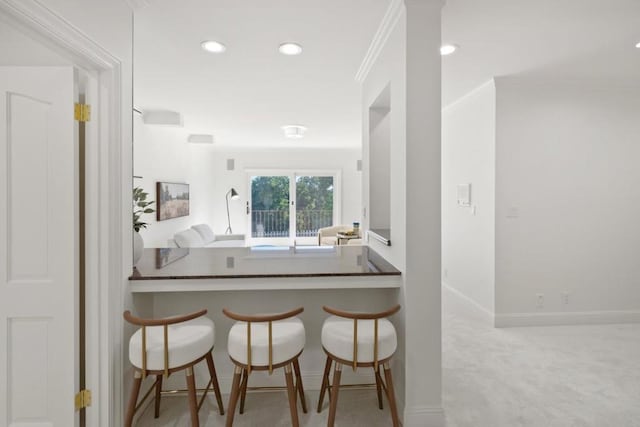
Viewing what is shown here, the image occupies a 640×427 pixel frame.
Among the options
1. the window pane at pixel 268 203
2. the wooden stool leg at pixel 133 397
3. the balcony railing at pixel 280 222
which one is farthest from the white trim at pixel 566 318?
the window pane at pixel 268 203

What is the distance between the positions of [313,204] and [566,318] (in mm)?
5729

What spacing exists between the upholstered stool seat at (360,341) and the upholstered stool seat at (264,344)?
6.6 inches

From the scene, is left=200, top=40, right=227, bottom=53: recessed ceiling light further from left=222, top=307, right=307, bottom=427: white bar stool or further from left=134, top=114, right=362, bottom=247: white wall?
left=134, top=114, right=362, bottom=247: white wall

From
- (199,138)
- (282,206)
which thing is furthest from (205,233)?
(282,206)

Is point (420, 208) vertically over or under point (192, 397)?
over

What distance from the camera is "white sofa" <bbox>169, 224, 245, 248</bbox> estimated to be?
5.03m

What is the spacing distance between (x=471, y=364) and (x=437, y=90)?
7.12 ft

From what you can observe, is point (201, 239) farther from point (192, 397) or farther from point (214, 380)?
point (192, 397)

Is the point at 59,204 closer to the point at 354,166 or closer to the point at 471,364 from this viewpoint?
the point at 471,364

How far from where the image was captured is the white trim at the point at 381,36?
1.95m

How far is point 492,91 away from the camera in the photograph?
3.42m

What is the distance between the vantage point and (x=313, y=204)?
8.34 m

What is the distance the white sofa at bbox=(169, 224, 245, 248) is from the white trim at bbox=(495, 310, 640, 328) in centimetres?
429

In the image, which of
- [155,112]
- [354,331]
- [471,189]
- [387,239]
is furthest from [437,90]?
[155,112]
